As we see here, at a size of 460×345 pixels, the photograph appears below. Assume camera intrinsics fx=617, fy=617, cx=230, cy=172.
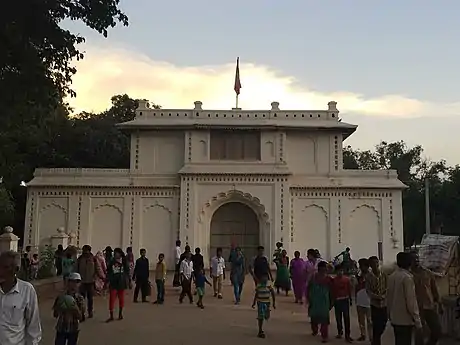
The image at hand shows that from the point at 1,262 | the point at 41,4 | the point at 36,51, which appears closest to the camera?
the point at 1,262

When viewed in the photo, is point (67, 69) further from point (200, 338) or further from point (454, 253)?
point (454, 253)

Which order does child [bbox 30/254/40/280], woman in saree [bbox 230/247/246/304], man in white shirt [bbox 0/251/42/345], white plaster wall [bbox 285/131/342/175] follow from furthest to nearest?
1. white plaster wall [bbox 285/131/342/175]
2. child [bbox 30/254/40/280]
3. woman in saree [bbox 230/247/246/304]
4. man in white shirt [bbox 0/251/42/345]

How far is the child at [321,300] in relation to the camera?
1198 cm

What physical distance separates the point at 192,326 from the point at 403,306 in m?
6.43

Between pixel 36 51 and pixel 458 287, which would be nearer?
pixel 458 287

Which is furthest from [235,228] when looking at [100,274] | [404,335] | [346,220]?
[404,335]

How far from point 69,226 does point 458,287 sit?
75.7ft

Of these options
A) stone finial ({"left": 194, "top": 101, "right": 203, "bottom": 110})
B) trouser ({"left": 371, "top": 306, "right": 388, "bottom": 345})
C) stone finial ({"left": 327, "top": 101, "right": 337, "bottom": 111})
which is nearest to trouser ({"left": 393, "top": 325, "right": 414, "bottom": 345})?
trouser ({"left": 371, "top": 306, "right": 388, "bottom": 345})

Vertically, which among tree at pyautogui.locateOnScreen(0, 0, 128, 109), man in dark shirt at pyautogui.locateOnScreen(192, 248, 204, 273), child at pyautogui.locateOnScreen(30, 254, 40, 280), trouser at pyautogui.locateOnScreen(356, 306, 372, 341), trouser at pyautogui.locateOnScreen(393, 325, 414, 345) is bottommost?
trouser at pyautogui.locateOnScreen(356, 306, 372, 341)

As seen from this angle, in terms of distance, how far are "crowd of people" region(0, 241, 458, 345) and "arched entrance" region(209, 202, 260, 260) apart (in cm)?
1042

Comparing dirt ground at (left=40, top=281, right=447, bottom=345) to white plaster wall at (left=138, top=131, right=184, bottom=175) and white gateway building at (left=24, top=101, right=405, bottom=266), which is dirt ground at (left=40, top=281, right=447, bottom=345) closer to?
white gateway building at (left=24, top=101, right=405, bottom=266)

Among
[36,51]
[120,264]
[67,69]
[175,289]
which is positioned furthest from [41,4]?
[175,289]

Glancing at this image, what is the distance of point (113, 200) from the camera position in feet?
106

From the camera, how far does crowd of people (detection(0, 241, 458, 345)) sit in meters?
5.22
